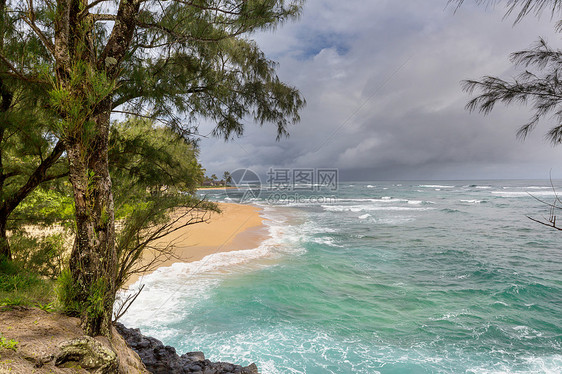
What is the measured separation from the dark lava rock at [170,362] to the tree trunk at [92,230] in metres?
1.95

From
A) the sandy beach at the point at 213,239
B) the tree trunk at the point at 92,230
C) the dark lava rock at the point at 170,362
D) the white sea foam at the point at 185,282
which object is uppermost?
the tree trunk at the point at 92,230

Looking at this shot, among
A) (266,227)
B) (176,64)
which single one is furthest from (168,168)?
(266,227)

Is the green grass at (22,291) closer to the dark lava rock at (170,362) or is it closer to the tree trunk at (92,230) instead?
the tree trunk at (92,230)

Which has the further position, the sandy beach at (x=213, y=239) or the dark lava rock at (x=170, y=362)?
the sandy beach at (x=213, y=239)

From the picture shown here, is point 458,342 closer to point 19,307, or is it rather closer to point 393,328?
point 393,328

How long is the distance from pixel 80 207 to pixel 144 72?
2015 millimetres

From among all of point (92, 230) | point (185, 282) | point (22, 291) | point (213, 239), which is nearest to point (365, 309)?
point (185, 282)

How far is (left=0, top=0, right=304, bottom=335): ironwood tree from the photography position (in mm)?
2240

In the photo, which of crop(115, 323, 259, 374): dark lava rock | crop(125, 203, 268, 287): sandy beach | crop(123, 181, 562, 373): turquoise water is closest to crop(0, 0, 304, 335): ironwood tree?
crop(115, 323, 259, 374): dark lava rock

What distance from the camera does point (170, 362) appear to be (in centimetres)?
410

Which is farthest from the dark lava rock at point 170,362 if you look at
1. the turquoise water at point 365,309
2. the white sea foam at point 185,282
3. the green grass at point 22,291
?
the green grass at point 22,291

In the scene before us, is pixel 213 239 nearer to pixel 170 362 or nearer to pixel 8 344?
pixel 170 362

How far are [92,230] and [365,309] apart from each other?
695cm

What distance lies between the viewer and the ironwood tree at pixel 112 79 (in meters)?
→ 2.24
